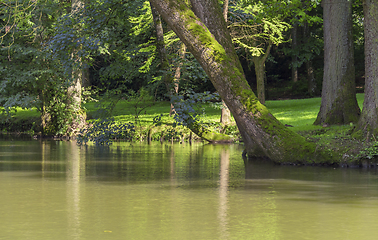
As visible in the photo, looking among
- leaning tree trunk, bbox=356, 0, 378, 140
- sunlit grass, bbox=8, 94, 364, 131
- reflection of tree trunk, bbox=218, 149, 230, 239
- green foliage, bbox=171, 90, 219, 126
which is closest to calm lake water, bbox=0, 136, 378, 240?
reflection of tree trunk, bbox=218, 149, 230, 239

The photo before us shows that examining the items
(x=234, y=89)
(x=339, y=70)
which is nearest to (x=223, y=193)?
(x=234, y=89)

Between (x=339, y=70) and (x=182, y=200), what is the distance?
11.5 metres

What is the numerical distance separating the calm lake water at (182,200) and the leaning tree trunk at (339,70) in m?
4.74

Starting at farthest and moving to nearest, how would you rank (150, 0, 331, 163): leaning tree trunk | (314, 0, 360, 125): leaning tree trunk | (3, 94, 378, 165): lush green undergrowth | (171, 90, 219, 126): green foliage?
(314, 0, 360, 125): leaning tree trunk < (171, 90, 219, 126): green foliage < (3, 94, 378, 165): lush green undergrowth < (150, 0, 331, 163): leaning tree trunk

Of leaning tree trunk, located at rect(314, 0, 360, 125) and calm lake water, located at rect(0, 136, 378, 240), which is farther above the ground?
leaning tree trunk, located at rect(314, 0, 360, 125)

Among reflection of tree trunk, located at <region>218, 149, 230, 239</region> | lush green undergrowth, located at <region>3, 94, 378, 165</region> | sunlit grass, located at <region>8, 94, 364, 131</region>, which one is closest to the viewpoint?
reflection of tree trunk, located at <region>218, 149, 230, 239</region>

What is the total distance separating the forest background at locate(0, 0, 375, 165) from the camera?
1780 centimetres

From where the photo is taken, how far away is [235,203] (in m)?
8.70

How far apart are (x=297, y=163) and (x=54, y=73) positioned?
54.0 feet

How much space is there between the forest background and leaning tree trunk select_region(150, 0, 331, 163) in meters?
1.51

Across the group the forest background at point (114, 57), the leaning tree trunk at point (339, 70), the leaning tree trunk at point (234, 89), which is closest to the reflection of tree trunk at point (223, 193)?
the leaning tree trunk at point (234, 89)

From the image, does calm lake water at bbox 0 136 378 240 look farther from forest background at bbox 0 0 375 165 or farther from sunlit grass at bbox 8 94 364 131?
sunlit grass at bbox 8 94 364 131

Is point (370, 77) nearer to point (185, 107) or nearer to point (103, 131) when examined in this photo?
point (185, 107)

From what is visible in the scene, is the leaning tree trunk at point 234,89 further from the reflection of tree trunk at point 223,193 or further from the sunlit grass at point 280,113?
the sunlit grass at point 280,113
